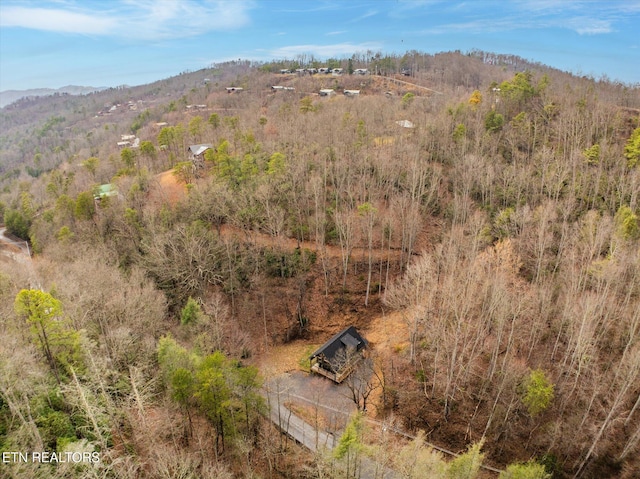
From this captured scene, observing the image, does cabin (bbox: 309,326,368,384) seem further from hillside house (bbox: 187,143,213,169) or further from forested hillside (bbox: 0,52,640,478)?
hillside house (bbox: 187,143,213,169)

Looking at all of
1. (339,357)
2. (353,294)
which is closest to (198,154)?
(353,294)

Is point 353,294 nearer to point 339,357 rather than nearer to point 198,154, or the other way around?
point 339,357

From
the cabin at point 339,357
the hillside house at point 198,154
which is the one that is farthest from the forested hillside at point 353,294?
the cabin at point 339,357

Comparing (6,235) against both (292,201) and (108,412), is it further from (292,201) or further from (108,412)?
(108,412)

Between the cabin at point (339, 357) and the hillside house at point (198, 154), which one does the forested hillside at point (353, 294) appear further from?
the cabin at point (339, 357)

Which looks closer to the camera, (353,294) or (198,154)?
(353,294)

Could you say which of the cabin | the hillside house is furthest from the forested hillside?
the cabin
